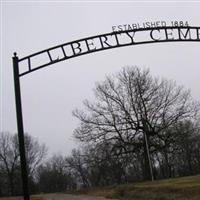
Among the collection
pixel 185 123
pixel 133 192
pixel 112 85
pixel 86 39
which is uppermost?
pixel 112 85

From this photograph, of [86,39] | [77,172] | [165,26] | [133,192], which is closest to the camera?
[86,39]

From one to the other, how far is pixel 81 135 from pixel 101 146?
100.0 inches

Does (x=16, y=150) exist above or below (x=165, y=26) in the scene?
above

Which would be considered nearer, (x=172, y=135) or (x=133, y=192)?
(x=133, y=192)

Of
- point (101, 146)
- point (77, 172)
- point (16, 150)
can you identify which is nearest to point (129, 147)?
point (101, 146)

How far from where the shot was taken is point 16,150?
94.6 m

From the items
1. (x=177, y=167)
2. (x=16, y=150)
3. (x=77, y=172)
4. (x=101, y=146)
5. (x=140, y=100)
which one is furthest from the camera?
(x=77, y=172)

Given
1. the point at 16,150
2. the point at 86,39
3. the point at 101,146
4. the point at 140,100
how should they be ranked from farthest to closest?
1. the point at 16,150
2. the point at 140,100
3. the point at 101,146
4. the point at 86,39

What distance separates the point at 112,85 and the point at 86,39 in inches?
1608

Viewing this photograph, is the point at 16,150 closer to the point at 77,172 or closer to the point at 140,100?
the point at 77,172

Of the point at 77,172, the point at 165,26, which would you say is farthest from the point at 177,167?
the point at 165,26

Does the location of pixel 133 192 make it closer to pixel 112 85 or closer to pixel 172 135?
pixel 172 135

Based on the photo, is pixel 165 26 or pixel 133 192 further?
pixel 133 192

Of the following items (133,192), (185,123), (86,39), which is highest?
(185,123)
